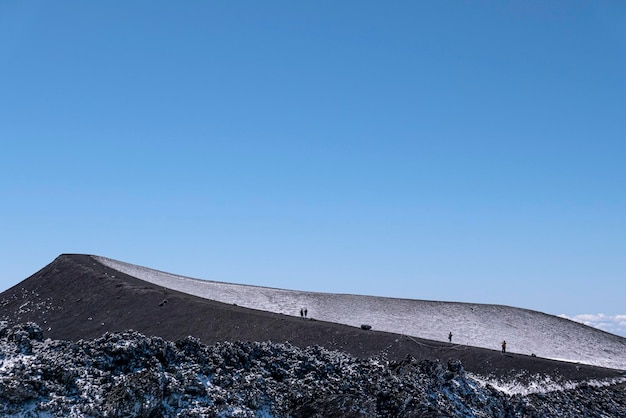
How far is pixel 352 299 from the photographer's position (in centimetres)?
5434

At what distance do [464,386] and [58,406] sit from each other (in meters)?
13.8

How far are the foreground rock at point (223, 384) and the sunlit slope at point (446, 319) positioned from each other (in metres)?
16.5

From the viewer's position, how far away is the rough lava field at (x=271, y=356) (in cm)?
2098

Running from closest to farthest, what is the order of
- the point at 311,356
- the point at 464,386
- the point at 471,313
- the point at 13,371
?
the point at 13,371 < the point at 464,386 < the point at 311,356 < the point at 471,313

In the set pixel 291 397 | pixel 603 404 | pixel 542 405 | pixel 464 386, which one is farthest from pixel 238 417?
pixel 603 404

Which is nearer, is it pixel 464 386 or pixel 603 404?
pixel 464 386

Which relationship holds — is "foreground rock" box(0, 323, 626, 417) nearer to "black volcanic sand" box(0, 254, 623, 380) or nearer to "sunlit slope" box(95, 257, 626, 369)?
"black volcanic sand" box(0, 254, 623, 380)

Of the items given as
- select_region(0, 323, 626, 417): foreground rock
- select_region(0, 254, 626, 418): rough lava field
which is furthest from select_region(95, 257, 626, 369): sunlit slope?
select_region(0, 323, 626, 417): foreground rock

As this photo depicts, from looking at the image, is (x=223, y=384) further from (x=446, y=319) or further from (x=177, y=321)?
(x=446, y=319)

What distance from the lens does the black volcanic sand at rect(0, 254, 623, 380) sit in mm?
34812

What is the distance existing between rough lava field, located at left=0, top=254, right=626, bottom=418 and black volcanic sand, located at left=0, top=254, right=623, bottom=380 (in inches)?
5.0

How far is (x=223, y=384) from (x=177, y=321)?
2011 cm

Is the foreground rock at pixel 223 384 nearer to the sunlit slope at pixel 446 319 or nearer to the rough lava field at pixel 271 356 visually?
the rough lava field at pixel 271 356

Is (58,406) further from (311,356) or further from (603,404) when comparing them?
(603,404)
